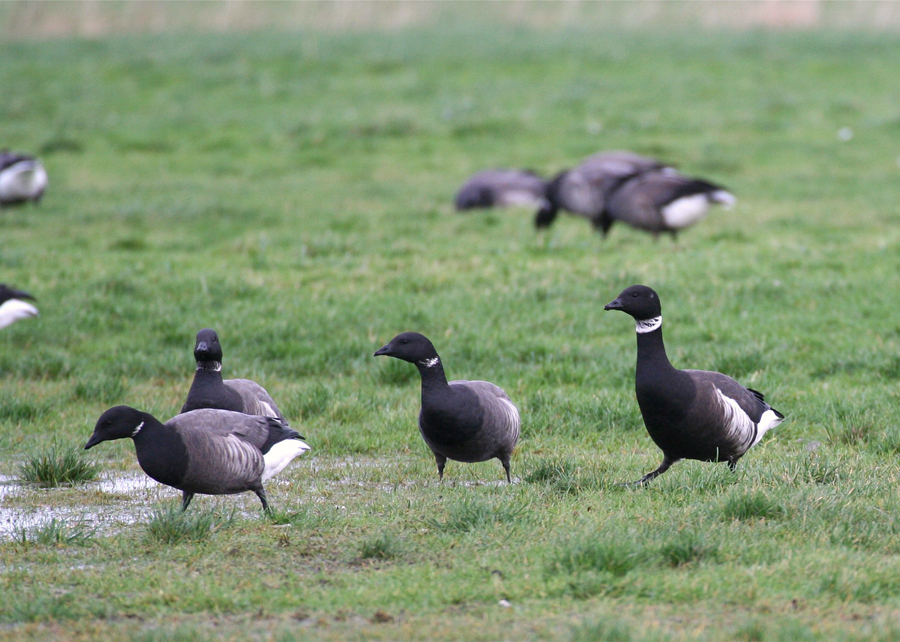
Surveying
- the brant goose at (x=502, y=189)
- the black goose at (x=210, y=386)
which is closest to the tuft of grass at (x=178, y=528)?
the black goose at (x=210, y=386)

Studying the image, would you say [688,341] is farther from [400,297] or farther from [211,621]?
[211,621]

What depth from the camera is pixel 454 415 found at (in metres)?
6.06

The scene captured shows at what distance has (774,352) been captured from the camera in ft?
28.1

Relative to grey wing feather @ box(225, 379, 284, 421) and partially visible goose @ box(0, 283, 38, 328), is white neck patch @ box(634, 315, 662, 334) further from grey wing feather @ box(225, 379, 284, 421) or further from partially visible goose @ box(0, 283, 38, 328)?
partially visible goose @ box(0, 283, 38, 328)

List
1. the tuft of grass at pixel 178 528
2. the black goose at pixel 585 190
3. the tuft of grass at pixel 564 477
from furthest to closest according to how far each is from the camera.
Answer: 1. the black goose at pixel 585 190
2. the tuft of grass at pixel 564 477
3. the tuft of grass at pixel 178 528

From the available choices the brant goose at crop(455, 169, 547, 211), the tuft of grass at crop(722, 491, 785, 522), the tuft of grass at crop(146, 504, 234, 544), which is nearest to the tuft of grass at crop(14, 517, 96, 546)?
the tuft of grass at crop(146, 504, 234, 544)

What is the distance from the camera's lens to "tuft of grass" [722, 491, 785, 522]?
5.12 metres

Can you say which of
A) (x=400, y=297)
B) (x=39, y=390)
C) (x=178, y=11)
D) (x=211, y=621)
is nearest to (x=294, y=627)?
(x=211, y=621)

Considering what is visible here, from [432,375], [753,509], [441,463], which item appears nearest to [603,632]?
[753,509]

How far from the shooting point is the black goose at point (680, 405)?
597cm

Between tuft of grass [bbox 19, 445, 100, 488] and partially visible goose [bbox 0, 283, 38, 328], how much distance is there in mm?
3322

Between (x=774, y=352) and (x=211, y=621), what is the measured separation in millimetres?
5820

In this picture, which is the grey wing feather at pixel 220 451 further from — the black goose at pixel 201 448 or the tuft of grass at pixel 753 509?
the tuft of grass at pixel 753 509

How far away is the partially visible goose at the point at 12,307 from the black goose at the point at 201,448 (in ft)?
14.0
